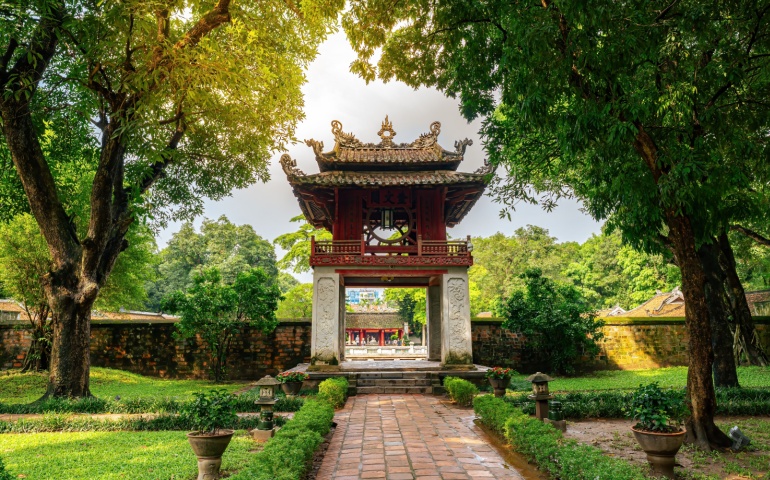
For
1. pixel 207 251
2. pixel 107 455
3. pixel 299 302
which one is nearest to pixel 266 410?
pixel 107 455

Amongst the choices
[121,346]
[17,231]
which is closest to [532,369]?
[121,346]

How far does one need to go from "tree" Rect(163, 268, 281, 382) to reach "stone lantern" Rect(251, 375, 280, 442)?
799 centimetres

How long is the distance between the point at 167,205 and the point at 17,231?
15.1ft

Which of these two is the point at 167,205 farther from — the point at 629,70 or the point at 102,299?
the point at 629,70

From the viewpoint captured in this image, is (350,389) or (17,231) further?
(17,231)

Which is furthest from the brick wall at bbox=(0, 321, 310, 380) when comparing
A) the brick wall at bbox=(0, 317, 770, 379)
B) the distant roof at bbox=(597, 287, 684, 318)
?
the distant roof at bbox=(597, 287, 684, 318)

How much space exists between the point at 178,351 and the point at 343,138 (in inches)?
375

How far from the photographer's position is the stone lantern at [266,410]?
6.85 metres

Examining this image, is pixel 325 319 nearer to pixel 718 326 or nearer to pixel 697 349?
pixel 697 349

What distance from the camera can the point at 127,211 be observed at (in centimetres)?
1023

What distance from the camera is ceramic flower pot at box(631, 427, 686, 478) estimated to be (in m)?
4.56

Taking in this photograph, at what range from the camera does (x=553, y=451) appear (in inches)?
190

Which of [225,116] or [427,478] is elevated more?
[225,116]

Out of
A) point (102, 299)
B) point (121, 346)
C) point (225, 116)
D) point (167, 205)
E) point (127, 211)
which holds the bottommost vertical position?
point (121, 346)
